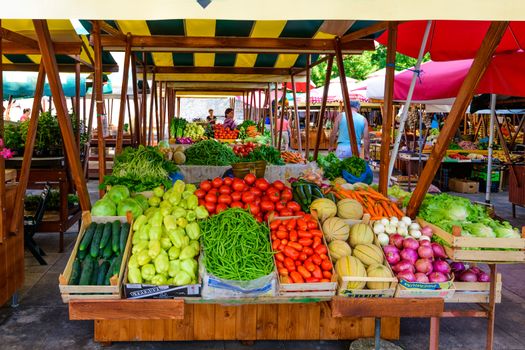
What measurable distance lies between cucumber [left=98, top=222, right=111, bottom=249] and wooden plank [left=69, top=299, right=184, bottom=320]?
505 millimetres

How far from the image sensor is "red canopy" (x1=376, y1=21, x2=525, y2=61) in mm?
6336

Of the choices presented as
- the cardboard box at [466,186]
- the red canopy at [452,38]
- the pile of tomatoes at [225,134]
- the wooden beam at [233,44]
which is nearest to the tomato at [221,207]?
the wooden beam at [233,44]

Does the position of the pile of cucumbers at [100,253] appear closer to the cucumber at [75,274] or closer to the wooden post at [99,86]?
the cucumber at [75,274]

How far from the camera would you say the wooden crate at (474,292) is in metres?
3.59

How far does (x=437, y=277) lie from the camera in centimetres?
349

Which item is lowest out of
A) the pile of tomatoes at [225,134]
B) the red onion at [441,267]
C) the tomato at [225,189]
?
the red onion at [441,267]

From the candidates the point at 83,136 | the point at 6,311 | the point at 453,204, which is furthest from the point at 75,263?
the point at 83,136

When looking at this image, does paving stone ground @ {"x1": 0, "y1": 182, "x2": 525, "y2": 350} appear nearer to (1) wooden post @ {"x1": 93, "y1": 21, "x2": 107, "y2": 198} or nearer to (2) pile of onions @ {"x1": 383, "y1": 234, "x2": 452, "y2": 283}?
(2) pile of onions @ {"x1": 383, "y1": 234, "x2": 452, "y2": 283}

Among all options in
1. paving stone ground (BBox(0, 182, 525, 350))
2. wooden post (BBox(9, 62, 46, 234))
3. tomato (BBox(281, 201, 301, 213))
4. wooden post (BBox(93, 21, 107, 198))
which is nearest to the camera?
paving stone ground (BBox(0, 182, 525, 350))

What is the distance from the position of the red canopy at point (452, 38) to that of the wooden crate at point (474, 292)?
154 inches

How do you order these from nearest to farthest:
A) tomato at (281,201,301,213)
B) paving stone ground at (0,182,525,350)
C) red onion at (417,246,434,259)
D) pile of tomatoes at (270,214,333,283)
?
pile of tomatoes at (270,214,333,283)
red onion at (417,246,434,259)
paving stone ground at (0,182,525,350)
tomato at (281,201,301,213)

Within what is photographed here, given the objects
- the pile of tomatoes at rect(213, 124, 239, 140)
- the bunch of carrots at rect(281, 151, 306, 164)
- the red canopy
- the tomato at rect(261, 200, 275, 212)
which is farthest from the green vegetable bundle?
the pile of tomatoes at rect(213, 124, 239, 140)

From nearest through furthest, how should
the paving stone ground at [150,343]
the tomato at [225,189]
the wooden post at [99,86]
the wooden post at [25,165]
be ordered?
the paving stone ground at [150,343]
the tomato at [225,189]
the wooden post at [25,165]
the wooden post at [99,86]

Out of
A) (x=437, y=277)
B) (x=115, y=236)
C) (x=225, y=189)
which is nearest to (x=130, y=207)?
(x=115, y=236)
